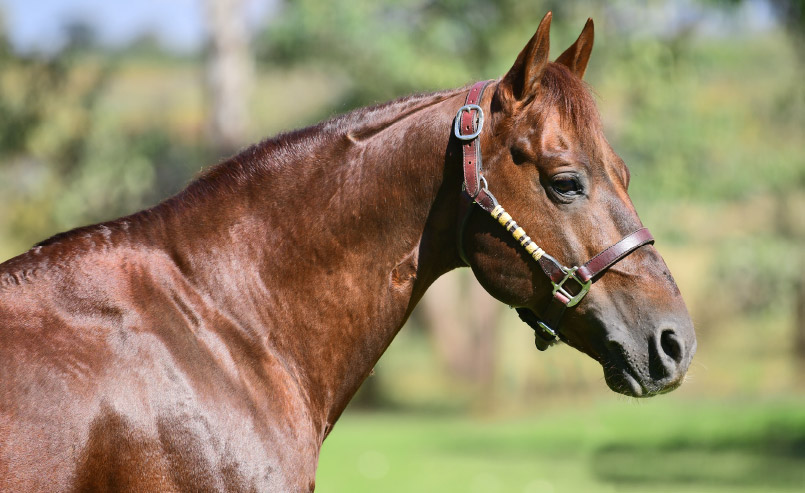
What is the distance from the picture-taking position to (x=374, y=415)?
19.9 m

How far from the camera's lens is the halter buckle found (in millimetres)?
2996

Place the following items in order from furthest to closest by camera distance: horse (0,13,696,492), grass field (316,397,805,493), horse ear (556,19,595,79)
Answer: grass field (316,397,805,493) → horse ear (556,19,595,79) → horse (0,13,696,492)

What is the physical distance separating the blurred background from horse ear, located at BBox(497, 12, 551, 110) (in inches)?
354

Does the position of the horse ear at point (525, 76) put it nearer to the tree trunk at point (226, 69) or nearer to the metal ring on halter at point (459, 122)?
the metal ring on halter at point (459, 122)

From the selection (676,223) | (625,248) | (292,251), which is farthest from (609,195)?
(676,223)

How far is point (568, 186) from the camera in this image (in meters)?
3.01

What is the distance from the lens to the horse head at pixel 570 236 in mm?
2986

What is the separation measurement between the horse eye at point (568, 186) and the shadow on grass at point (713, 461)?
8682 mm

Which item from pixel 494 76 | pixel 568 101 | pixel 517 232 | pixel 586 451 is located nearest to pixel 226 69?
pixel 494 76

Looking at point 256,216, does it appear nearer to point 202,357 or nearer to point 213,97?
point 202,357

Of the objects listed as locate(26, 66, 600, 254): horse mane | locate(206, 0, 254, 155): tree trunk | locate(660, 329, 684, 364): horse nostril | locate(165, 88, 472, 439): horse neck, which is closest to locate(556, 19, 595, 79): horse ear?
locate(26, 66, 600, 254): horse mane

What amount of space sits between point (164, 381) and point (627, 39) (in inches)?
579

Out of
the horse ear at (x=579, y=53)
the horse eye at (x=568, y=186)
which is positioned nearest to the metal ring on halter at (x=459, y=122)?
the horse eye at (x=568, y=186)

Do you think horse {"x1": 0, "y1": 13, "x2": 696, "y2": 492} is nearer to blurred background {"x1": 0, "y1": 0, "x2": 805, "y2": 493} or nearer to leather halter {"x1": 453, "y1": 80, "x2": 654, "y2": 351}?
leather halter {"x1": 453, "y1": 80, "x2": 654, "y2": 351}
